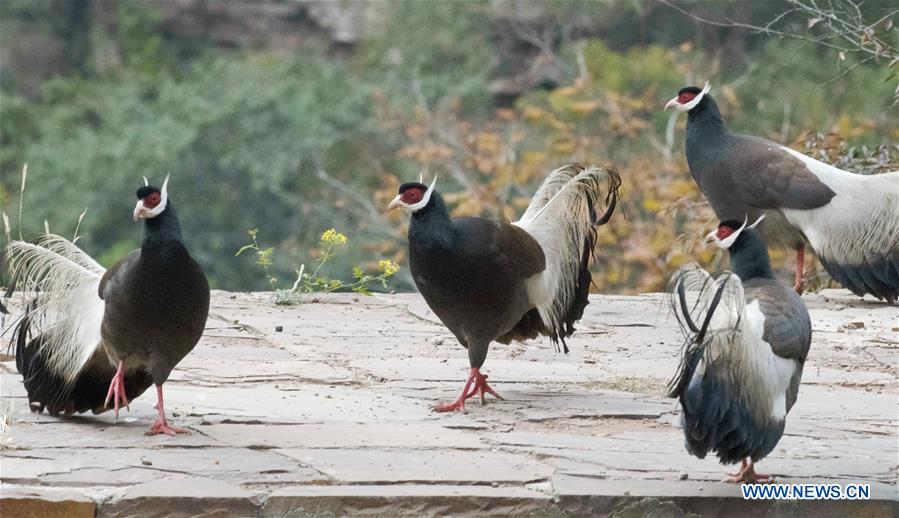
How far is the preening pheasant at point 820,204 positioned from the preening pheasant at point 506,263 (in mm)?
1553

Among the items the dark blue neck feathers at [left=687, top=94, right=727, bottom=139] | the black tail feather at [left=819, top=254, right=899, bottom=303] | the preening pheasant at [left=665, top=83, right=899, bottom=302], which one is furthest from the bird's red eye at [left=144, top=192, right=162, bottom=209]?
the black tail feather at [left=819, top=254, right=899, bottom=303]

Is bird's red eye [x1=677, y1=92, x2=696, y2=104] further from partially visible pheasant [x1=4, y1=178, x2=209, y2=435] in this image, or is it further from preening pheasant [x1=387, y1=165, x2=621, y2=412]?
partially visible pheasant [x1=4, y1=178, x2=209, y2=435]

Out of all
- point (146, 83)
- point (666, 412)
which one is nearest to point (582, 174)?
point (666, 412)

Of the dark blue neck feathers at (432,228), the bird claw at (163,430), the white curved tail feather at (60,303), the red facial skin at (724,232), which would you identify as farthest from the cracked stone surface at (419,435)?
the red facial skin at (724,232)

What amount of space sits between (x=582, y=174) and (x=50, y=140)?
15697mm

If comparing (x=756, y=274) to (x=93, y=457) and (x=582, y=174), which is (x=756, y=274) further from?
(x=93, y=457)

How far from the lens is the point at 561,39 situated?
21.8 m

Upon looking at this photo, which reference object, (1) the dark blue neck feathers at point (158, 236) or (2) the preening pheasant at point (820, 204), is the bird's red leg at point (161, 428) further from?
(2) the preening pheasant at point (820, 204)

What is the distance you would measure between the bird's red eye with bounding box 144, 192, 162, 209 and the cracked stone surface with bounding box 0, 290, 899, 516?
2.53 feet

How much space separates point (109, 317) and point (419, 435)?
3.66 ft

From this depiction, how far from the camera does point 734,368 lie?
3.95 m

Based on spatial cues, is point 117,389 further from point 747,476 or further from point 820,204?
point 820,204

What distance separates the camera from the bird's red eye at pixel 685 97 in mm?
7559

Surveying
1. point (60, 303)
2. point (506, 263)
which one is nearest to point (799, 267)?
point (506, 263)
